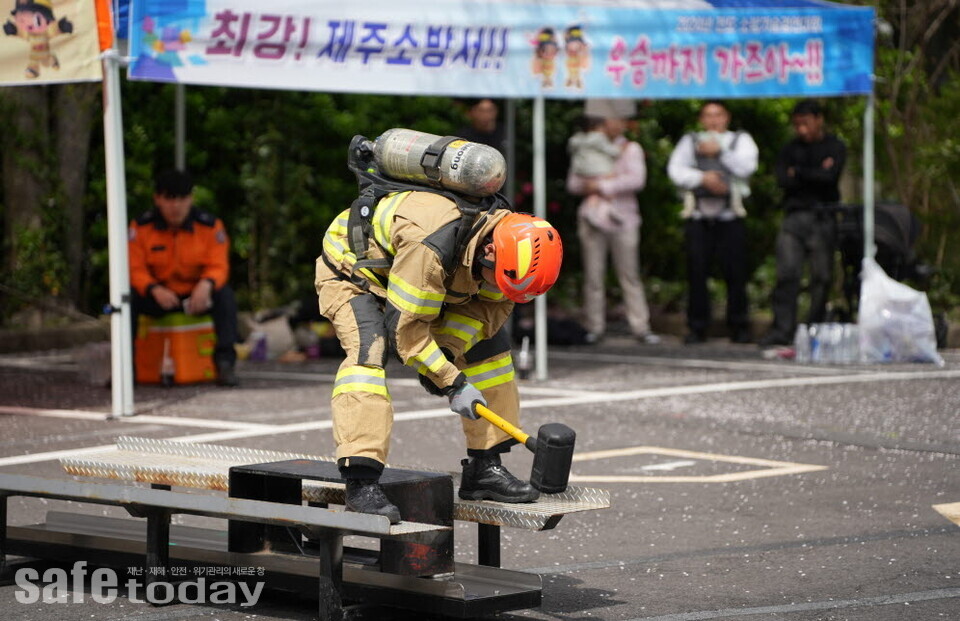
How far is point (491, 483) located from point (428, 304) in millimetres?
804

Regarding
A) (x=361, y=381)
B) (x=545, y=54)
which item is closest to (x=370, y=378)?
(x=361, y=381)

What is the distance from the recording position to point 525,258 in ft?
18.7

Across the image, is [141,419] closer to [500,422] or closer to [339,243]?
[339,243]

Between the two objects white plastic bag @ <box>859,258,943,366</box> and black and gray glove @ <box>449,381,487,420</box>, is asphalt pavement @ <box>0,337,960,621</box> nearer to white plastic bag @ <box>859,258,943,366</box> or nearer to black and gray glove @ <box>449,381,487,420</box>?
white plastic bag @ <box>859,258,943,366</box>

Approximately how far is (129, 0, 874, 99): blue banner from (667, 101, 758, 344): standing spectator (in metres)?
2.28

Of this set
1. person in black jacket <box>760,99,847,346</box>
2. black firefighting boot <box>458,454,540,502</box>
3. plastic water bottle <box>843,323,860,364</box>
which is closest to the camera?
black firefighting boot <box>458,454,540,502</box>

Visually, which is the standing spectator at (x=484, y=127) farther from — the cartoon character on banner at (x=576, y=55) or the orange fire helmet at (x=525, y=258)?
the orange fire helmet at (x=525, y=258)

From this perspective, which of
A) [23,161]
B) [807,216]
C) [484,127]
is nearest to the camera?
[484,127]

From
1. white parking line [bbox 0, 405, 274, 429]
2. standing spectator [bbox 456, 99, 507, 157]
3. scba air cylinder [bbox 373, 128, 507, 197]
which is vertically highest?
standing spectator [bbox 456, 99, 507, 157]

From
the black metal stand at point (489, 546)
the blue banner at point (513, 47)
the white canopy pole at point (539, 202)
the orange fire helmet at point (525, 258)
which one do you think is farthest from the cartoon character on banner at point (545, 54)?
the black metal stand at point (489, 546)

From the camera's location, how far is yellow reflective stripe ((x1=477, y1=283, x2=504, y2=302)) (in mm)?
6074

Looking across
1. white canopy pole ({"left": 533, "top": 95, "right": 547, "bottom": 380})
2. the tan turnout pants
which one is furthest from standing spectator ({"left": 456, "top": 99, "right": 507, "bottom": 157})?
the tan turnout pants

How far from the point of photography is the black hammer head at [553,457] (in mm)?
5617

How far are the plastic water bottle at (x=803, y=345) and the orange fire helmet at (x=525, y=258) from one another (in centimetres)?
854
